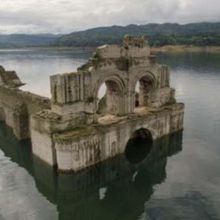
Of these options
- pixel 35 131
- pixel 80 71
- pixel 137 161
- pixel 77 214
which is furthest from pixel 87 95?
pixel 77 214

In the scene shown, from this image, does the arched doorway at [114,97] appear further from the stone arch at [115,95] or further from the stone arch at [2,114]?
the stone arch at [2,114]

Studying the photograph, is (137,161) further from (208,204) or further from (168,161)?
(208,204)

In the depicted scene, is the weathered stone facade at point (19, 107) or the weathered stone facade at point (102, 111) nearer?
the weathered stone facade at point (102, 111)

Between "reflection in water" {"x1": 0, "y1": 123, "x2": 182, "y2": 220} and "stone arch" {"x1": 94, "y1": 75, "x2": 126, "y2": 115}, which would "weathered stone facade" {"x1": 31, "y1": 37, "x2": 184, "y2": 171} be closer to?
"stone arch" {"x1": 94, "y1": 75, "x2": 126, "y2": 115}

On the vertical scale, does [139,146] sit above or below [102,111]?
below

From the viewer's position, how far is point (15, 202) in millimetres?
22828

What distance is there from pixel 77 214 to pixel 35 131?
7.98 metres

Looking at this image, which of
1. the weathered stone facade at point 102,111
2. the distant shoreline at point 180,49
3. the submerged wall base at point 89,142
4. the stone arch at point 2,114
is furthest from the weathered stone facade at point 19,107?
the distant shoreline at point 180,49

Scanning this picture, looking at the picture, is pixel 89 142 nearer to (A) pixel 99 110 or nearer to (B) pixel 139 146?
(B) pixel 139 146

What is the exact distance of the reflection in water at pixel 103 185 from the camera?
22.3 metres

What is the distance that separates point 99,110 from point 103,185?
9.54m

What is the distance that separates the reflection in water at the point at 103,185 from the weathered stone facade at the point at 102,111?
975 millimetres

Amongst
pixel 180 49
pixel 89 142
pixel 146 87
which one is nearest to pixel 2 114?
pixel 146 87

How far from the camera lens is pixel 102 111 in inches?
1293
